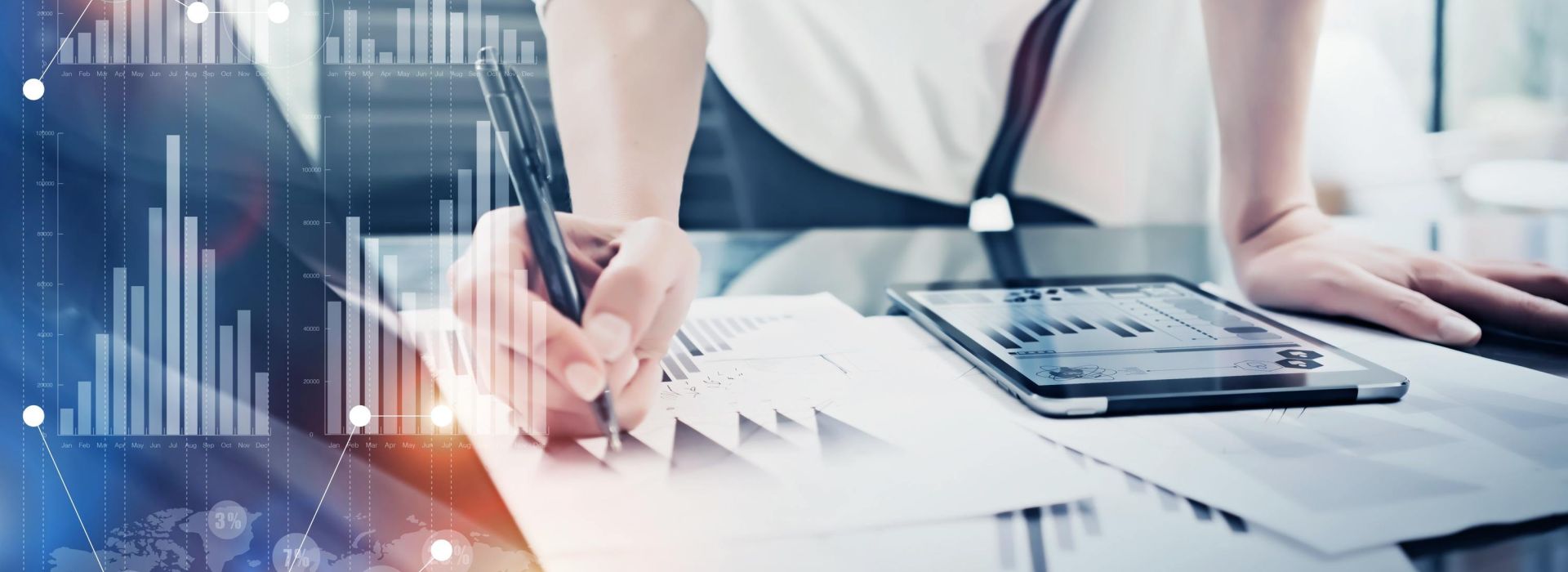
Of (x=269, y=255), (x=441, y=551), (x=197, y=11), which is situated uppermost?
(x=197, y=11)

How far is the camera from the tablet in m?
0.38

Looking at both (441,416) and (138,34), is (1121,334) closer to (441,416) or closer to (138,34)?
(441,416)

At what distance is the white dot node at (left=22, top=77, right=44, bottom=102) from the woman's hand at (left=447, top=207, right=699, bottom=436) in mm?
175

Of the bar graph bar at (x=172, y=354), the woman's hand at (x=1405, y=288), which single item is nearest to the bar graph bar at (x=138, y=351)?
the bar graph bar at (x=172, y=354)

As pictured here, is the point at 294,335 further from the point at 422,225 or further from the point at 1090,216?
the point at 1090,216

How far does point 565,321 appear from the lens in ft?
1.18

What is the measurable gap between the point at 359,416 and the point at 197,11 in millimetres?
186

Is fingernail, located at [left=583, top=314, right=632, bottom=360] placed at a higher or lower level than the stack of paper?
higher

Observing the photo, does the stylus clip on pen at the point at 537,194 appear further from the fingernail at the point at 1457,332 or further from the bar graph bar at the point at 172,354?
the fingernail at the point at 1457,332

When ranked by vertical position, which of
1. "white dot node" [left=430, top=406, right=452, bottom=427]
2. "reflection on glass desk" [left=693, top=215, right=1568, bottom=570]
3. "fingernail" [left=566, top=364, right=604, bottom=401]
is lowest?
"white dot node" [left=430, top=406, right=452, bottom=427]

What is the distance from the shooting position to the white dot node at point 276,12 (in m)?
0.40

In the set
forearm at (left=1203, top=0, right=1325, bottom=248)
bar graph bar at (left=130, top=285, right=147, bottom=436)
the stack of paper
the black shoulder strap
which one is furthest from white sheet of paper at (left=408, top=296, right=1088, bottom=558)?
the black shoulder strap

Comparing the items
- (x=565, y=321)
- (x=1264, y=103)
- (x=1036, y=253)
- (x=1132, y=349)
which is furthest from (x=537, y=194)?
(x=1264, y=103)

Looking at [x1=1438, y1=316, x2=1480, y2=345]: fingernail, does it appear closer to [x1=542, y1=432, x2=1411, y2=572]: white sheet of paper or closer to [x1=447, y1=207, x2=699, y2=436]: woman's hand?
[x1=542, y1=432, x2=1411, y2=572]: white sheet of paper
